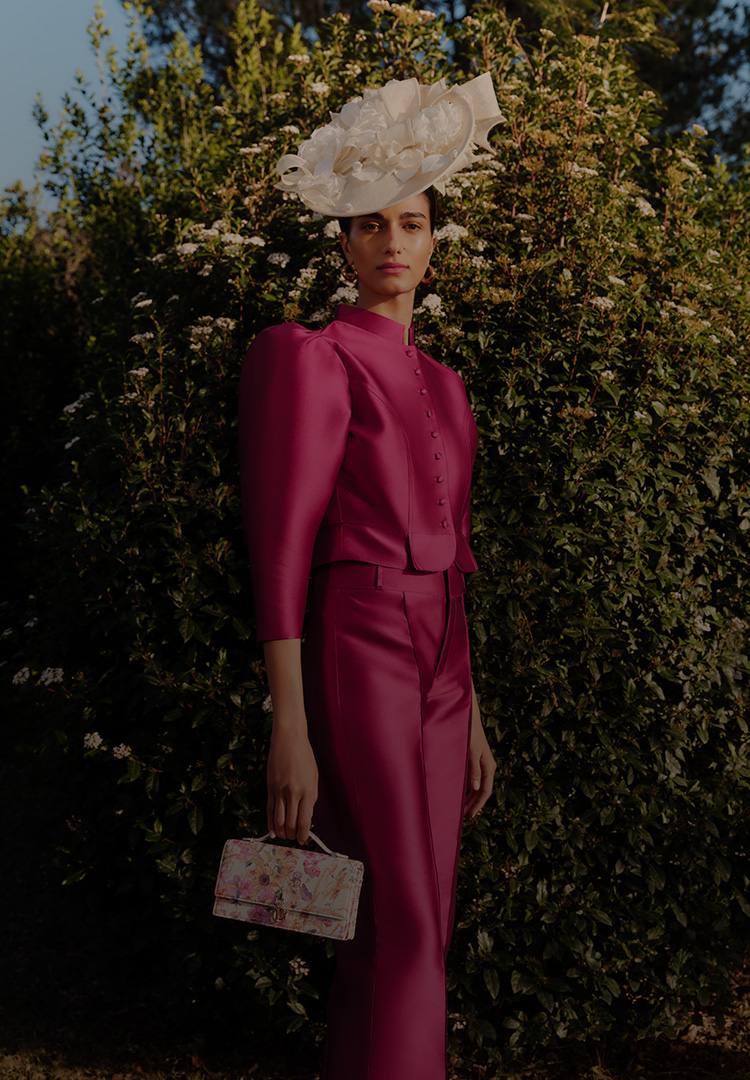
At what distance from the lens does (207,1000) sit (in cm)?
330

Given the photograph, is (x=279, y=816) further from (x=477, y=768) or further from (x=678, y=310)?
(x=678, y=310)

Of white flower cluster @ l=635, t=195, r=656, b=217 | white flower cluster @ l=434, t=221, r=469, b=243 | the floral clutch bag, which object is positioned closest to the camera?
the floral clutch bag

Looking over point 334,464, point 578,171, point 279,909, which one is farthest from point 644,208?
point 279,909

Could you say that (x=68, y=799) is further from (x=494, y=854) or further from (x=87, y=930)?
(x=494, y=854)

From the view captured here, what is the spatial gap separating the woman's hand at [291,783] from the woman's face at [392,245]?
41.0 inches

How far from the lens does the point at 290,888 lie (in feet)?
6.43

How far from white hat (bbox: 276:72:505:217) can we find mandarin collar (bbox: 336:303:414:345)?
224mm

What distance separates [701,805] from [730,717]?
0.28 metres

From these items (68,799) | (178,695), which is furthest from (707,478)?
(68,799)

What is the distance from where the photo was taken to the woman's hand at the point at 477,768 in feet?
8.30

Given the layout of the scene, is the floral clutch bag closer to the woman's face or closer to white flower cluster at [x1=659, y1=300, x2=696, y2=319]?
the woman's face

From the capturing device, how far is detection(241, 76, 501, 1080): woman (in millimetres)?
2018

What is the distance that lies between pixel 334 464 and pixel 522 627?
99 centimetres

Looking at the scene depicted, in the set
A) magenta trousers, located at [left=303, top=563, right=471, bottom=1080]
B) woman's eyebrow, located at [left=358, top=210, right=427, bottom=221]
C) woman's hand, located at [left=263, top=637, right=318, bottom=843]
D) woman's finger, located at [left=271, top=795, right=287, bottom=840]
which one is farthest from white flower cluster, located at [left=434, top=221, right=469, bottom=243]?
woman's finger, located at [left=271, top=795, right=287, bottom=840]
